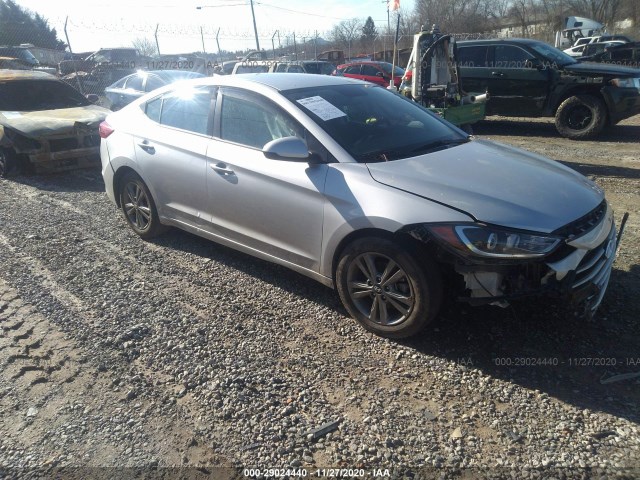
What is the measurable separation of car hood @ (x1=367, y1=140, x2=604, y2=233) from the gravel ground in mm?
812

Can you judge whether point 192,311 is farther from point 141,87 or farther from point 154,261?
point 141,87

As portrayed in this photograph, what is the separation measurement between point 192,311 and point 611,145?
8.35 m

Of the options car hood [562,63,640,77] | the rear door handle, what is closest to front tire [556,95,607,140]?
car hood [562,63,640,77]

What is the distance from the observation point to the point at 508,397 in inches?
101

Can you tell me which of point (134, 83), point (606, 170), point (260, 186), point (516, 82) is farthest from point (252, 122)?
point (134, 83)

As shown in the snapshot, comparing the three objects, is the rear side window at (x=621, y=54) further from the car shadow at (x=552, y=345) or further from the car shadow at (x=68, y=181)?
the car shadow at (x=68, y=181)

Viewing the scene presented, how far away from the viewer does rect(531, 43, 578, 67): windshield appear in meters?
9.31

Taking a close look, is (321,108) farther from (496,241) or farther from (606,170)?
(606,170)

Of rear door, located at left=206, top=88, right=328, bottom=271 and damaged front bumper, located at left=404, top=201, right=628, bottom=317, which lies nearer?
damaged front bumper, located at left=404, top=201, right=628, bottom=317

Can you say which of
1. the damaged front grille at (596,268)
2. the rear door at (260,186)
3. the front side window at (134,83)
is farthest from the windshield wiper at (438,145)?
the front side window at (134,83)

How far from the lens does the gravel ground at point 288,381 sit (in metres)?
2.25

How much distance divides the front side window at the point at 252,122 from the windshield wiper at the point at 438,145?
0.90 m

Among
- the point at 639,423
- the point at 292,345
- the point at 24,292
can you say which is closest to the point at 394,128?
the point at 292,345

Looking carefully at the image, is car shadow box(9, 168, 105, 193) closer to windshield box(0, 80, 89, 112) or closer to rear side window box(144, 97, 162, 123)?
windshield box(0, 80, 89, 112)
